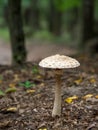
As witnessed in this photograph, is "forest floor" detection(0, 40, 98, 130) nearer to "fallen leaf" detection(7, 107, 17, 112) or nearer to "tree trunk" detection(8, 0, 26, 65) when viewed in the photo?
"fallen leaf" detection(7, 107, 17, 112)

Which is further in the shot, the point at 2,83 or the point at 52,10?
the point at 52,10

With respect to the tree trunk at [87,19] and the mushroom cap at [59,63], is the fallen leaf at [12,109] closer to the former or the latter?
the mushroom cap at [59,63]

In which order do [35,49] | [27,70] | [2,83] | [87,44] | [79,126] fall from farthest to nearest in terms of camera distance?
[35,49] < [87,44] < [27,70] < [2,83] < [79,126]

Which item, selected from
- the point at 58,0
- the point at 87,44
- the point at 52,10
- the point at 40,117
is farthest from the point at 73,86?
the point at 52,10

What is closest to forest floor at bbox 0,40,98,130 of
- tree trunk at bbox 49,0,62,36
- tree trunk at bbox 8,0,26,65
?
tree trunk at bbox 8,0,26,65

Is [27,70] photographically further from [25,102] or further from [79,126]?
[79,126]
